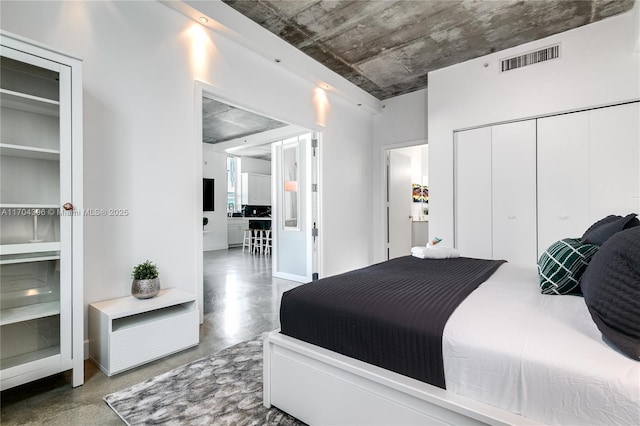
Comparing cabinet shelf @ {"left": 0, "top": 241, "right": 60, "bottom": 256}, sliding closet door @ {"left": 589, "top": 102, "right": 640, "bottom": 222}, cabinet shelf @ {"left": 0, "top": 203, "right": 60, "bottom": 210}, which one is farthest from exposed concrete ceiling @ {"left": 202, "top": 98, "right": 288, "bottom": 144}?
sliding closet door @ {"left": 589, "top": 102, "right": 640, "bottom": 222}

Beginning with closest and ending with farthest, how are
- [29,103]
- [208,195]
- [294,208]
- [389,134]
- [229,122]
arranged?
[29,103], [294,208], [389,134], [229,122], [208,195]

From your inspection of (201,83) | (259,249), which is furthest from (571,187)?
(259,249)

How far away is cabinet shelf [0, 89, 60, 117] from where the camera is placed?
5.77ft

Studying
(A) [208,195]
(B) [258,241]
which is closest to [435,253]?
(B) [258,241]

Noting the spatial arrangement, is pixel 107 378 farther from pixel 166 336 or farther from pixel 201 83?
pixel 201 83

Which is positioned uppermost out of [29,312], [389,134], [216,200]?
[389,134]

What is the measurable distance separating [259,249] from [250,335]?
16.7 ft

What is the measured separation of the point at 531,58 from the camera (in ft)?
11.5

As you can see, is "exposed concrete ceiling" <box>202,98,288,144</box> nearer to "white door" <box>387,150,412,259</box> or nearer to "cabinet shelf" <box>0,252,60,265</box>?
"white door" <box>387,150,412,259</box>

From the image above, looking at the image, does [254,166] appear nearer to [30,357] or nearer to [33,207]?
[33,207]

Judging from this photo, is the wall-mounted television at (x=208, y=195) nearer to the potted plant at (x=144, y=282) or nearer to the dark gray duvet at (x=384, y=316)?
the potted plant at (x=144, y=282)

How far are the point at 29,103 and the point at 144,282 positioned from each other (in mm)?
1326

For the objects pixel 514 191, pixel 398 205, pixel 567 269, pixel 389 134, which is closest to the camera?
pixel 567 269

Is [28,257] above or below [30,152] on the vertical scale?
below
